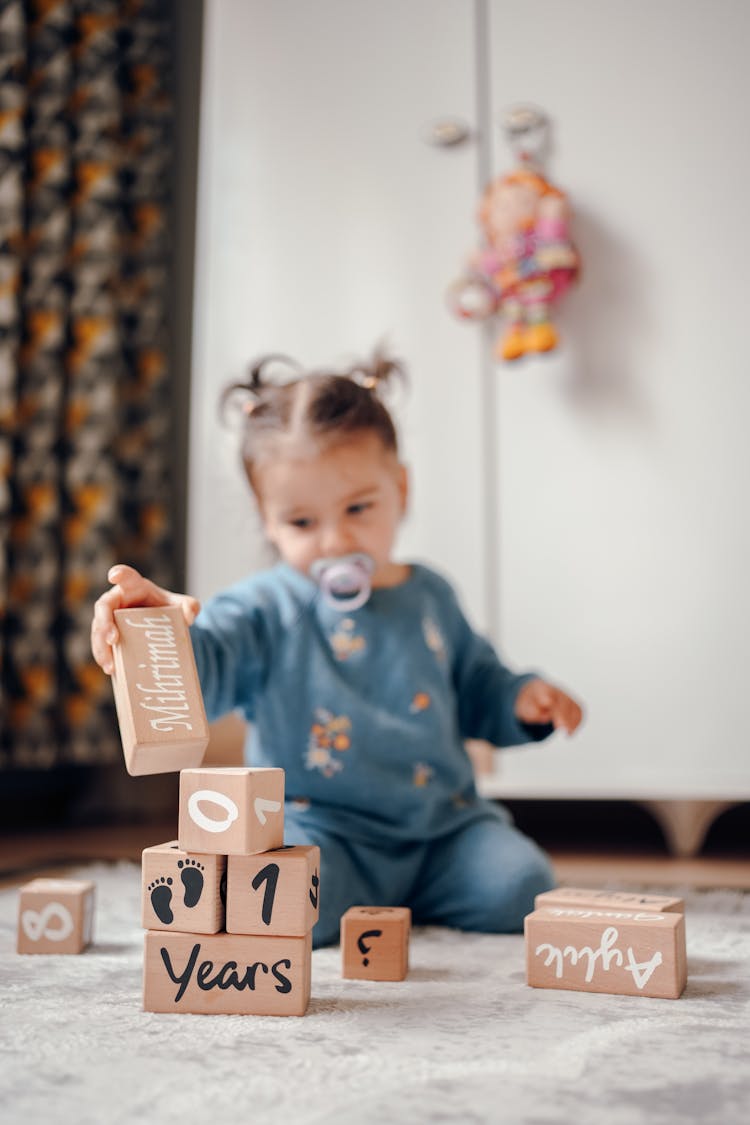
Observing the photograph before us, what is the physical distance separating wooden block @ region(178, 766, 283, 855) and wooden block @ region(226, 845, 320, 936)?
0.04 feet

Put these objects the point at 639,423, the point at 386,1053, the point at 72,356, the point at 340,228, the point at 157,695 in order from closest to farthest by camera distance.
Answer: the point at 386,1053 → the point at 157,695 → the point at 639,423 → the point at 340,228 → the point at 72,356

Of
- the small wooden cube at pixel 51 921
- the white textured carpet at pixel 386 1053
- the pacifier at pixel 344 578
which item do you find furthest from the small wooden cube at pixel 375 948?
the pacifier at pixel 344 578

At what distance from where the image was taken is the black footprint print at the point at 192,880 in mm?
727

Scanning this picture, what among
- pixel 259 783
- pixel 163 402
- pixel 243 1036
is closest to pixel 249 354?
pixel 163 402

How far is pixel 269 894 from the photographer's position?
0.73 m

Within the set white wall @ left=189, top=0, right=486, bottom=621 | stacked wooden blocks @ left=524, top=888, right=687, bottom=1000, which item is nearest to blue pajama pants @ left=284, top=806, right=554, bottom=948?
stacked wooden blocks @ left=524, top=888, right=687, bottom=1000

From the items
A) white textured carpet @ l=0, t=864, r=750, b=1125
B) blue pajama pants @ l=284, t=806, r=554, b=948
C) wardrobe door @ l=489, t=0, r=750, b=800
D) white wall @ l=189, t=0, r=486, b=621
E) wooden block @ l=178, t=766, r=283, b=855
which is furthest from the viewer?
white wall @ l=189, t=0, r=486, b=621

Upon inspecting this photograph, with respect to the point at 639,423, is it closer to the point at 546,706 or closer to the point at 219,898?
the point at 546,706

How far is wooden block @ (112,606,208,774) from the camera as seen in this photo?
74cm

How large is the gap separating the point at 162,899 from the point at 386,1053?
19 cm

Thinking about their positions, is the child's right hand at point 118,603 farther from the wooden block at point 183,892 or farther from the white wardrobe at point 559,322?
the white wardrobe at point 559,322

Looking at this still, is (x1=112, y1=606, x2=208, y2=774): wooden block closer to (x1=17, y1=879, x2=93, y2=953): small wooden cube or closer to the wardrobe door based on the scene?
(x1=17, y1=879, x2=93, y2=953): small wooden cube

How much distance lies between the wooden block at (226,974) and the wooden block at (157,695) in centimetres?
12

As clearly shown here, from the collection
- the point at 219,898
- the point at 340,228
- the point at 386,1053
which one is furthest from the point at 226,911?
the point at 340,228
